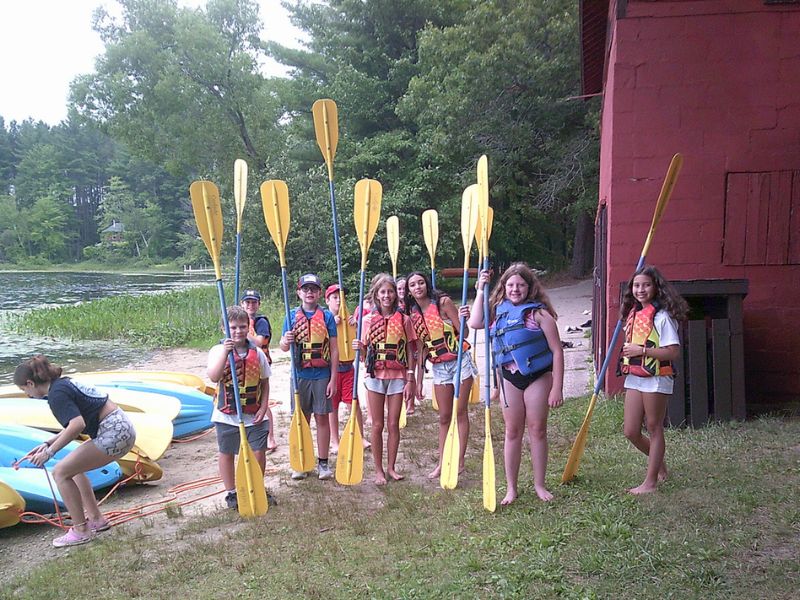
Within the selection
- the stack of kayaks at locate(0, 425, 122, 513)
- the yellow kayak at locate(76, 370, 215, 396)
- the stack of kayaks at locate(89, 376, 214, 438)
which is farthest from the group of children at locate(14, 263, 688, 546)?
the yellow kayak at locate(76, 370, 215, 396)

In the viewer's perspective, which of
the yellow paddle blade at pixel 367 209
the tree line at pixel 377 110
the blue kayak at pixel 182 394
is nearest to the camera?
the yellow paddle blade at pixel 367 209

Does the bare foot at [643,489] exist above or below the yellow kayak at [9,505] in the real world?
above

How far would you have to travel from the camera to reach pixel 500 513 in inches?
143

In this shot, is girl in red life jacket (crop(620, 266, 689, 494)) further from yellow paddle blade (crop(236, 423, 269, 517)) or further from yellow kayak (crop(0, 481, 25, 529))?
yellow kayak (crop(0, 481, 25, 529))

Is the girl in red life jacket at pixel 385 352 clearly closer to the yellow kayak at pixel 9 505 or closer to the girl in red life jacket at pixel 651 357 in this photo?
the girl in red life jacket at pixel 651 357

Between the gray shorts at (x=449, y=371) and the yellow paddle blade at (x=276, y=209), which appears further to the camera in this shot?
the yellow paddle blade at (x=276, y=209)

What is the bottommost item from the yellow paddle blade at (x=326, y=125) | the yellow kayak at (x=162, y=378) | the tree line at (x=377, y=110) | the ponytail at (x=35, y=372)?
the yellow kayak at (x=162, y=378)

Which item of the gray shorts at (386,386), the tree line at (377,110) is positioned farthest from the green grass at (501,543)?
the tree line at (377,110)

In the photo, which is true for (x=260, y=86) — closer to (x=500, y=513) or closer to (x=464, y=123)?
(x=464, y=123)

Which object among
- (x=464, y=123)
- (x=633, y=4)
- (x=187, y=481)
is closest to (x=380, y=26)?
(x=464, y=123)

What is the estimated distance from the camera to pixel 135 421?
5.95 metres

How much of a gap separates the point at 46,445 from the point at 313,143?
2005cm

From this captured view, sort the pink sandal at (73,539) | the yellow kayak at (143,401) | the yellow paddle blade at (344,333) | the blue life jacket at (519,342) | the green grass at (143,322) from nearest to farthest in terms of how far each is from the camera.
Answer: the blue life jacket at (519,342), the pink sandal at (73,539), the yellow paddle blade at (344,333), the yellow kayak at (143,401), the green grass at (143,322)

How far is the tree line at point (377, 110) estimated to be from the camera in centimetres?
1482
